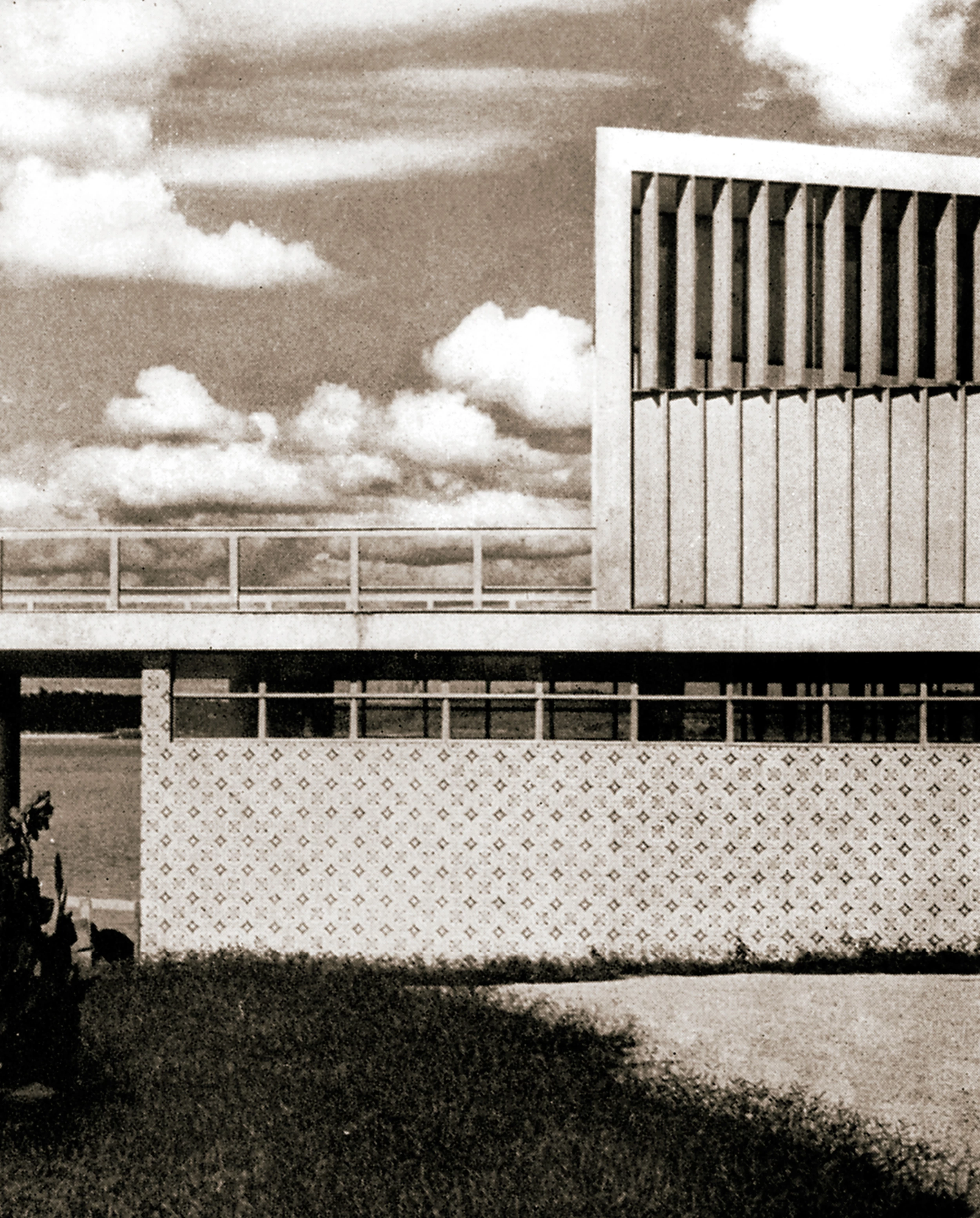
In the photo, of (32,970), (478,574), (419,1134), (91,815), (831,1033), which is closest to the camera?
(32,970)

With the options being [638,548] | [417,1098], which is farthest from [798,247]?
[417,1098]

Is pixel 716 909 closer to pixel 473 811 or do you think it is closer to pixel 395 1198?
pixel 473 811

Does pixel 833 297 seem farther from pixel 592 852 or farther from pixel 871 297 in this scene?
pixel 592 852

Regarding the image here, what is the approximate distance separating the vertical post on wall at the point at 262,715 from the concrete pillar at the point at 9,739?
400 centimetres

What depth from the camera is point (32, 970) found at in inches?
365

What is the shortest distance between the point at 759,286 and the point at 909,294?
1910mm

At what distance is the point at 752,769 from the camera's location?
16.5 m

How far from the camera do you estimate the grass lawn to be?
8773 millimetres

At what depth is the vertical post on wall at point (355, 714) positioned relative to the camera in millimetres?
16766

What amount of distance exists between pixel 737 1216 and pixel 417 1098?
3.04m

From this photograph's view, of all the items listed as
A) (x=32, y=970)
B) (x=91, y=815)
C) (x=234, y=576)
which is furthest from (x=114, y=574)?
(x=91, y=815)

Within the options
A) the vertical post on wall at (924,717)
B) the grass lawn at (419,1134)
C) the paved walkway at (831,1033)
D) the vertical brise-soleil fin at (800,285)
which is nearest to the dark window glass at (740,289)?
the vertical brise-soleil fin at (800,285)

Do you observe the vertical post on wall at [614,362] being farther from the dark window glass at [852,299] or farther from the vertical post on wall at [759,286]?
the dark window glass at [852,299]

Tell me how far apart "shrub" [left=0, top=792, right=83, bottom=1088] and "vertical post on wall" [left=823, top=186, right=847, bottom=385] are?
11.3 meters
